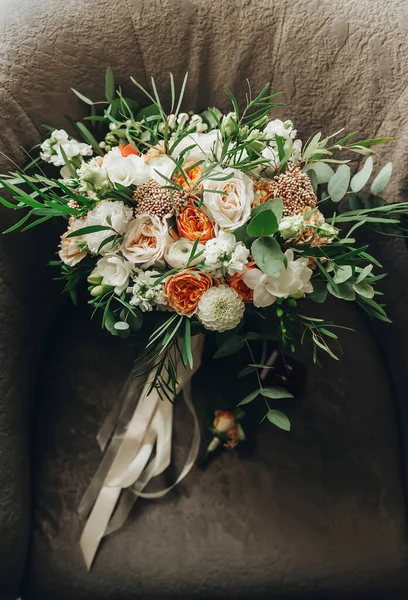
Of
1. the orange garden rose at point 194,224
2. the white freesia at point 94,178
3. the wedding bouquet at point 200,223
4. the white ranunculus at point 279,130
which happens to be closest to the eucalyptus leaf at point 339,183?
the wedding bouquet at point 200,223

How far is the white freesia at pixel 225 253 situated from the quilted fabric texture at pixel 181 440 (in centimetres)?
33

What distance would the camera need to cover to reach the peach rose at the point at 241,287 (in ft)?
2.27

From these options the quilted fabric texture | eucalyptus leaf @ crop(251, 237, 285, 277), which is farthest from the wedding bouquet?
the quilted fabric texture

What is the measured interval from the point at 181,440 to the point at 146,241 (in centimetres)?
44

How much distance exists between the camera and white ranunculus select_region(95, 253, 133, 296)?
69 centimetres

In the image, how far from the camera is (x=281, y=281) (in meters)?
0.67

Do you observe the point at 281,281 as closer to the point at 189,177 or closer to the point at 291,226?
the point at 291,226

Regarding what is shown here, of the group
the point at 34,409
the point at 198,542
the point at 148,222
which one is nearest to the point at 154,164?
the point at 148,222

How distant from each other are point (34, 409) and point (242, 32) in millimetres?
716

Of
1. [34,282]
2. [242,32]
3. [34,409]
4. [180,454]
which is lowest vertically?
[180,454]

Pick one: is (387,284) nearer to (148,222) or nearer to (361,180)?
(361,180)

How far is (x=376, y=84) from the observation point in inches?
33.2

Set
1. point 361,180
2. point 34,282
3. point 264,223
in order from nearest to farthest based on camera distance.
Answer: point 264,223, point 361,180, point 34,282

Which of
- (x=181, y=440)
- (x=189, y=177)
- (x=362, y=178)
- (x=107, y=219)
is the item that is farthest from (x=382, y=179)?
(x=181, y=440)
